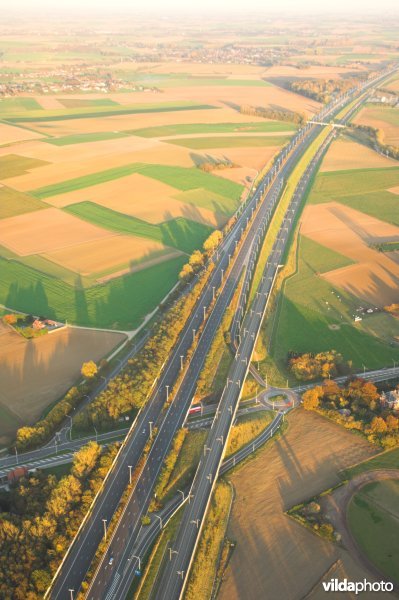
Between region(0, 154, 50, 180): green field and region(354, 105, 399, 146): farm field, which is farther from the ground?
region(354, 105, 399, 146): farm field

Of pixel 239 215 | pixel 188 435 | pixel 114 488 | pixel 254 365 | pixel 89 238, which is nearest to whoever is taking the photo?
pixel 114 488

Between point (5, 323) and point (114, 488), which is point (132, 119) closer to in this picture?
point (5, 323)

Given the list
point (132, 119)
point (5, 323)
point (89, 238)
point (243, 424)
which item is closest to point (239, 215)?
point (89, 238)

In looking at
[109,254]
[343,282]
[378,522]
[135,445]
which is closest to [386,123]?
[343,282]

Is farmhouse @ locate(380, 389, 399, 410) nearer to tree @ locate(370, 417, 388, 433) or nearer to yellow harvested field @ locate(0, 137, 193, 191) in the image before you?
tree @ locate(370, 417, 388, 433)

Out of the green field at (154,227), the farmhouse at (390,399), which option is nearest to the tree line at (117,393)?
the farmhouse at (390,399)

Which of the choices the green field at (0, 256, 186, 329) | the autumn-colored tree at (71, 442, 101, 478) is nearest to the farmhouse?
the autumn-colored tree at (71, 442, 101, 478)

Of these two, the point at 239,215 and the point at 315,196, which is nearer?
the point at 239,215

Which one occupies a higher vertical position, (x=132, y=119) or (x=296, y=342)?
(x=132, y=119)
